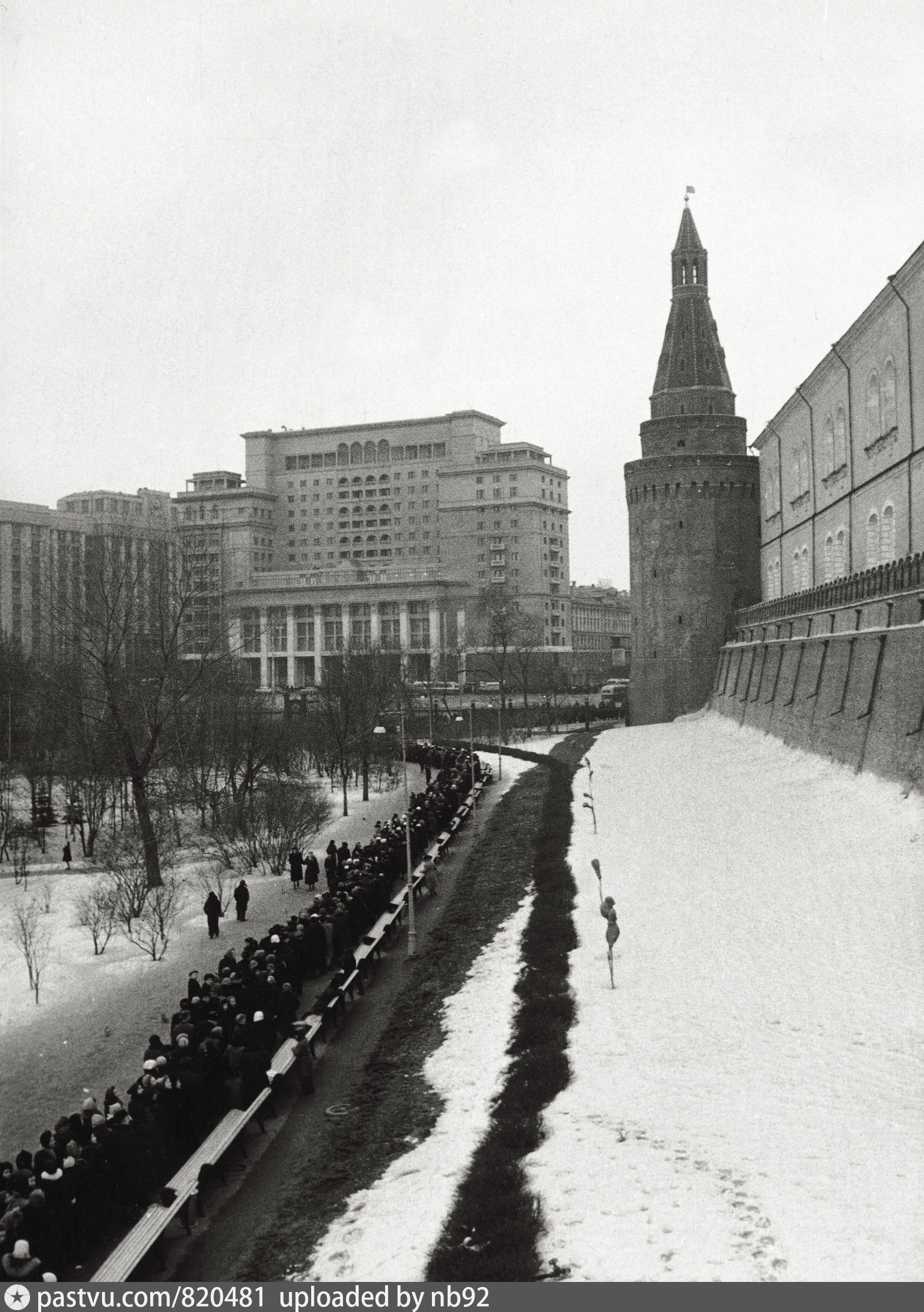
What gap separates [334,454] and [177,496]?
16704 mm

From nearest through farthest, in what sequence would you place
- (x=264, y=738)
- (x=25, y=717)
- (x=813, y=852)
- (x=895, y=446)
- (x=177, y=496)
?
(x=813, y=852) → (x=895, y=446) → (x=264, y=738) → (x=25, y=717) → (x=177, y=496)

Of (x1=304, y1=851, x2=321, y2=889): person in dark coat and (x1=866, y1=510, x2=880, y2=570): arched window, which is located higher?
(x1=866, y1=510, x2=880, y2=570): arched window

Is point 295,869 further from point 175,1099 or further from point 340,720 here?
point 340,720

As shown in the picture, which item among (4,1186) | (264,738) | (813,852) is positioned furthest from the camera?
(264,738)

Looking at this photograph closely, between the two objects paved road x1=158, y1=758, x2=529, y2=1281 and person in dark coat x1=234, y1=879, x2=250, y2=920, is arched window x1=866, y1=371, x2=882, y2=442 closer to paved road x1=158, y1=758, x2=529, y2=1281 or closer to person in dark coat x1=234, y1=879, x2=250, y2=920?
person in dark coat x1=234, y1=879, x2=250, y2=920

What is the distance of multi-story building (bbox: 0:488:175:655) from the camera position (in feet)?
116

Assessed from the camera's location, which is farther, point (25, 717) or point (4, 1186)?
point (25, 717)

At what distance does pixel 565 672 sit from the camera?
93625mm

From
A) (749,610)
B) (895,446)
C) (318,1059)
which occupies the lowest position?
(318,1059)

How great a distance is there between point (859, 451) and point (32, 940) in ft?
82.0

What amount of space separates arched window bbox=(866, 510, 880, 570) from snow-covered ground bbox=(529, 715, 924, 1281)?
9.67 metres

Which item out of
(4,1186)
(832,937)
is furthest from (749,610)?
(4,1186)

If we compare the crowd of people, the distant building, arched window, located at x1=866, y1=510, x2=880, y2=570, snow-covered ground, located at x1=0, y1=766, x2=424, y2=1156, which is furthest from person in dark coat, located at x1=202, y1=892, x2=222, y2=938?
the distant building

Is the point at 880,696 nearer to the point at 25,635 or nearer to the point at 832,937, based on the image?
the point at 832,937
